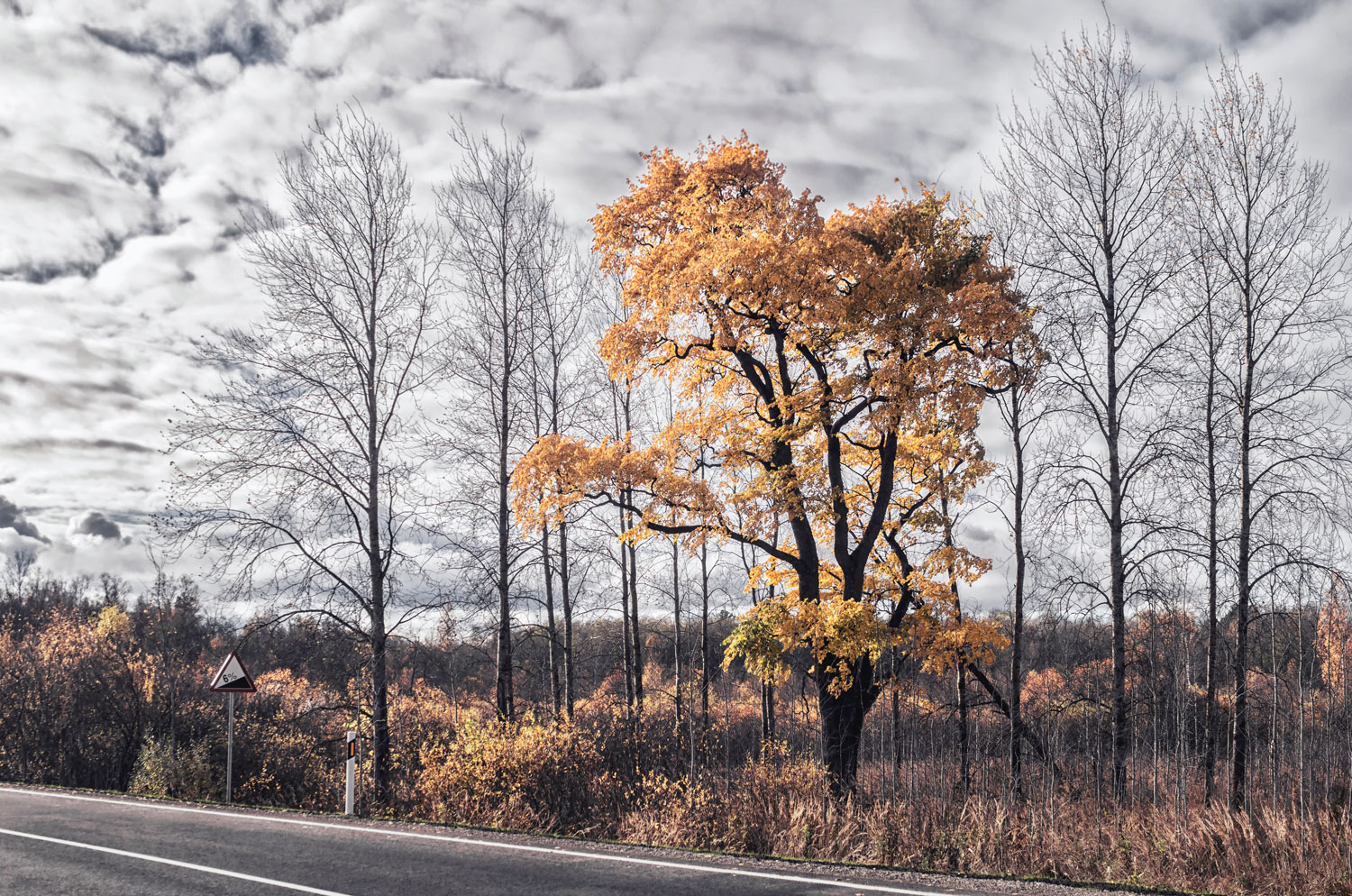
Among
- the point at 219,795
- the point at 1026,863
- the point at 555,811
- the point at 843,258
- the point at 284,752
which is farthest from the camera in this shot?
the point at 284,752

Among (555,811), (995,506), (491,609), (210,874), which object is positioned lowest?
(555,811)

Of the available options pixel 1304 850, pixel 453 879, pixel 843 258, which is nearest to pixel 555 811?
pixel 453 879

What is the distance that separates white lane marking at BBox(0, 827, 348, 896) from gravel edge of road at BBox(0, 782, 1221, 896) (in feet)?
8.78

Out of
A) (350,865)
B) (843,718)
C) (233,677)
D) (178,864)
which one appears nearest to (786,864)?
(350,865)

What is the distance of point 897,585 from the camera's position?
55.1 ft

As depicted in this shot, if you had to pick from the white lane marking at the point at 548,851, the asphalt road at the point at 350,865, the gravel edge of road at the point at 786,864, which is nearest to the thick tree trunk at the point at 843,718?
the gravel edge of road at the point at 786,864

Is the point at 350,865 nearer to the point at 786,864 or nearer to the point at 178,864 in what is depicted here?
the point at 178,864

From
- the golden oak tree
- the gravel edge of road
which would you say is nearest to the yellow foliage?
the golden oak tree

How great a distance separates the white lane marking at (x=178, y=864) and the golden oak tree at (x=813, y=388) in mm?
7927

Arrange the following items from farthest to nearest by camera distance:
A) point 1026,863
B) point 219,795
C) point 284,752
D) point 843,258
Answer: point 284,752 < point 219,795 < point 843,258 < point 1026,863

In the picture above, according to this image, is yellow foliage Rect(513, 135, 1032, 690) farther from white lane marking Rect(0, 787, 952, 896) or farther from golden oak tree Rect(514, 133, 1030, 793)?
white lane marking Rect(0, 787, 952, 896)

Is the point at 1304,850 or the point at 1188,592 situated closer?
the point at 1304,850

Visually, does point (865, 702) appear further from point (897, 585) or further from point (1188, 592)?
point (1188, 592)

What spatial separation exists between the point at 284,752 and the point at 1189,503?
22499 millimetres
